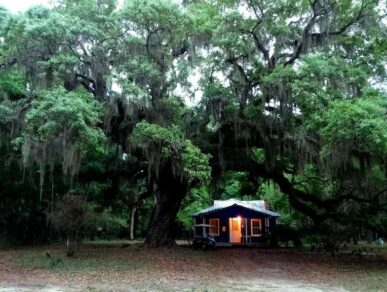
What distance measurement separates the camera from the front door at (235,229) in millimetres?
28853

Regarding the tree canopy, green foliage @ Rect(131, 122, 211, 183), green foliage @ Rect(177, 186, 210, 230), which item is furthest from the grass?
green foliage @ Rect(177, 186, 210, 230)

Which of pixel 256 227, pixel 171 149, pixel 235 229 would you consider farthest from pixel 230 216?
pixel 171 149

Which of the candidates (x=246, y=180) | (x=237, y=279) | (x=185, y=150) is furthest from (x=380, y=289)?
(x=246, y=180)

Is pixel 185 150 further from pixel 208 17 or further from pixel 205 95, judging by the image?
pixel 208 17

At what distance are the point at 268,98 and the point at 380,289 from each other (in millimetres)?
7361

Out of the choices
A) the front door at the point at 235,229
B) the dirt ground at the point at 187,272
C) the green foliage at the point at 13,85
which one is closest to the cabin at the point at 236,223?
the front door at the point at 235,229

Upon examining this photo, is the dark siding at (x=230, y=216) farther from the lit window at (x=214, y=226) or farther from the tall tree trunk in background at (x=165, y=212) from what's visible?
the tall tree trunk in background at (x=165, y=212)

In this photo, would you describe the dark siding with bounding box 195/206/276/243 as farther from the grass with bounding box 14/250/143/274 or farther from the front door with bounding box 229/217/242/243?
the grass with bounding box 14/250/143/274

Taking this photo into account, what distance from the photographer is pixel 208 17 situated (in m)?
15.5

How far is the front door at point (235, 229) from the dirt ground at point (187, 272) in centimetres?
959

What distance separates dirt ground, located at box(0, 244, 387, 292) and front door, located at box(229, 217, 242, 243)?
9.59 m

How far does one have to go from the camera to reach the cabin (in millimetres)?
27938

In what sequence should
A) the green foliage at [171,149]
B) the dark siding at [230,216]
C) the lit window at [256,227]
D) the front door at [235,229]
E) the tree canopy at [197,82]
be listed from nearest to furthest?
the tree canopy at [197,82] < the green foliage at [171,149] < the dark siding at [230,216] < the lit window at [256,227] < the front door at [235,229]

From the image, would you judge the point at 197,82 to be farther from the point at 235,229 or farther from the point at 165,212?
the point at 235,229
